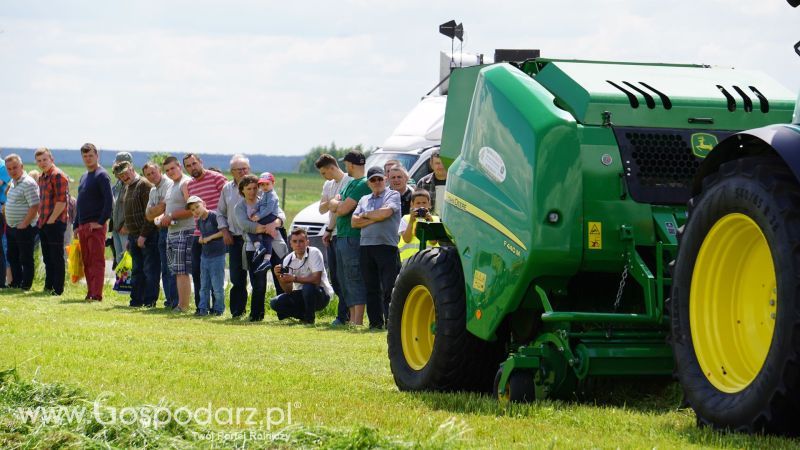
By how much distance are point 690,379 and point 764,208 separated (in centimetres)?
107

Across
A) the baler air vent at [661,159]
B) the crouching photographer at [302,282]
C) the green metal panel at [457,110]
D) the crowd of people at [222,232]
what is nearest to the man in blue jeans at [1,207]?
the crowd of people at [222,232]

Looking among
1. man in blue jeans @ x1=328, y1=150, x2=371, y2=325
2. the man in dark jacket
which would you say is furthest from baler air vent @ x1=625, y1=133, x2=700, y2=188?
the man in dark jacket

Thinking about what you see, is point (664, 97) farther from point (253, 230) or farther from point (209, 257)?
point (209, 257)

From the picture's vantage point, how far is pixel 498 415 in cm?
754

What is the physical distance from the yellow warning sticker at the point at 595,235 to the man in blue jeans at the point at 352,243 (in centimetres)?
833

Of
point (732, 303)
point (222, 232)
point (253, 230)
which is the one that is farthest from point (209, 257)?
point (732, 303)

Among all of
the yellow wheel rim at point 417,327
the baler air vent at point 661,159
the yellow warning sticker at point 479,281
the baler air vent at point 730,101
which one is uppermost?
the baler air vent at point 730,101

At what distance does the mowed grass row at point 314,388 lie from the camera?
21.3 feet

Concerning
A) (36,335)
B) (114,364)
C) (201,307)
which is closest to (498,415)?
(114,364)

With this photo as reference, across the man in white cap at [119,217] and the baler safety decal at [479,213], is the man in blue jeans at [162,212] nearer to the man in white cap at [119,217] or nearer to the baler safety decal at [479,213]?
the man in white cap at [119,217]

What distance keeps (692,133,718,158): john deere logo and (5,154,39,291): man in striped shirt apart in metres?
15.3

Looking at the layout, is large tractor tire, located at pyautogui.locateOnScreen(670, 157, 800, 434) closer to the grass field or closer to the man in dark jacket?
the grass field

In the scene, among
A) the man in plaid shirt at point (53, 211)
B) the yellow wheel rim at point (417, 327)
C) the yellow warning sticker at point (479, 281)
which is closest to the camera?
the yellow warning sticker at point (479, 281)

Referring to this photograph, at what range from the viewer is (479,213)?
29.3 ft
